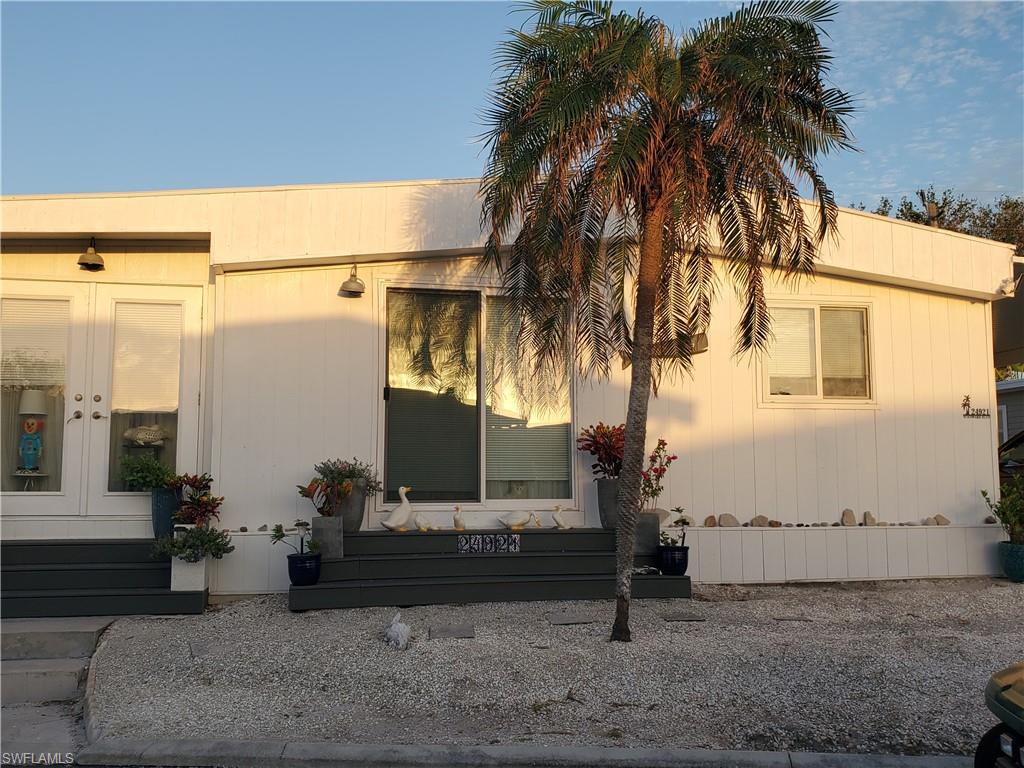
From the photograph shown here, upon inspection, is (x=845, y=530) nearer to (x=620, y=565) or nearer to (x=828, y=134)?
(x=620, y=565)

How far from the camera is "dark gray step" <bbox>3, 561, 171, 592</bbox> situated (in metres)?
7.24

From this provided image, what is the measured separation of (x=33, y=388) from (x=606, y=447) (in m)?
5.72

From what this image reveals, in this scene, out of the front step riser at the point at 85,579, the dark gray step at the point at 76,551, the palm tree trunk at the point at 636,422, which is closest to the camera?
the palm tree trunk at the point at 636,422

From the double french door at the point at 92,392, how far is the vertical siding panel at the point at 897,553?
7550 millimetres

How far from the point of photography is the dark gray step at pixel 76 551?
752 centimetres

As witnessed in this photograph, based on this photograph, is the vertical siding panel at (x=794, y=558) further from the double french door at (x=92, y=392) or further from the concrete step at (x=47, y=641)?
the concrete step at (x=47, y=641)

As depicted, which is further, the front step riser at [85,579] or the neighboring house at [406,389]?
the neighboring house at [406,389]

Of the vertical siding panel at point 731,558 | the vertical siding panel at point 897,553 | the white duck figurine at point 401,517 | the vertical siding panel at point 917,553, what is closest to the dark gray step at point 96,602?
the white duck figurine at point 401,517

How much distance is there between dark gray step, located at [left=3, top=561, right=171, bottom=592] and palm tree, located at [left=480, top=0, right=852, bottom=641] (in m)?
4.20

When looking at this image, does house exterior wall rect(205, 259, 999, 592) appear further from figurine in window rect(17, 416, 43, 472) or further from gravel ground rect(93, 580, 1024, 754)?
figurine in window rect(17, 416, 43, 472)

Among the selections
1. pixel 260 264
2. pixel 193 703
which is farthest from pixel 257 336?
pixel 193 703

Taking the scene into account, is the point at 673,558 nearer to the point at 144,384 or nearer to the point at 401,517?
the point at 401,517

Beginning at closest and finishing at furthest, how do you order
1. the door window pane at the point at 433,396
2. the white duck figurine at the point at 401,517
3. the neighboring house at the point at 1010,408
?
1. the white duck figurine at the point at 401,517
2. the door window pane at the point at 433,396
3. the neighboring house at the point at 1010,408

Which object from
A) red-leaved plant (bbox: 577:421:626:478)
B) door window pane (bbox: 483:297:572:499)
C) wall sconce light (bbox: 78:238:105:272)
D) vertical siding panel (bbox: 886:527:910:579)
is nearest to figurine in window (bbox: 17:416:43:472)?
wall sconce light (bbox: 78:238:105:272)
